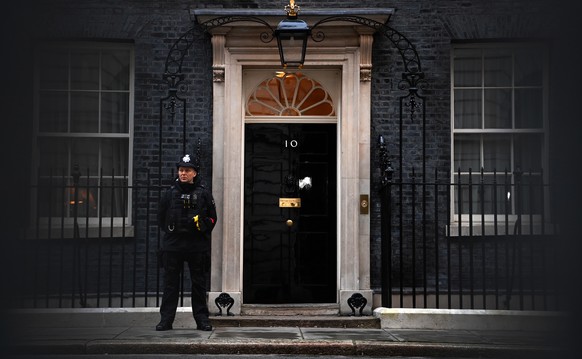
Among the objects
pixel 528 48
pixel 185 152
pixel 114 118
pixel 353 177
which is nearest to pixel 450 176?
pixel 353 177

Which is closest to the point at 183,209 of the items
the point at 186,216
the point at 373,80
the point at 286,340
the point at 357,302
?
the point at 186,216

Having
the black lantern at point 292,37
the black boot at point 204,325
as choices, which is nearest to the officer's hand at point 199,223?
the black boot at point 204,325

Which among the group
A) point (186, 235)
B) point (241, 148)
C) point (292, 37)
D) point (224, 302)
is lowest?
point (224, 302)

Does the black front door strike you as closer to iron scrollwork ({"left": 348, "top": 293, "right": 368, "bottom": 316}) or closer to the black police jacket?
iron scrollwork ({"left": 348, "top": 293, "right": 368, "bottom": 316})

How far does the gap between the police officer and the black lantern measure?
1.85 m

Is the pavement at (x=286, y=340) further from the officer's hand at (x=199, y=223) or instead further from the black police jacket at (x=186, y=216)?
the officer's hand at (x=199, y=223)

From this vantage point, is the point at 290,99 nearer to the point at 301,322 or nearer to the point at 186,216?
the point at 186,216

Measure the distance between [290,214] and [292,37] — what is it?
247cm

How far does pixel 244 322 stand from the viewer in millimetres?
8773

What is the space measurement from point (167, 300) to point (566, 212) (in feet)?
24.6

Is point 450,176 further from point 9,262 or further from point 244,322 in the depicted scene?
point 9,262

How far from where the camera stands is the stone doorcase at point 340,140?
927 centimetres

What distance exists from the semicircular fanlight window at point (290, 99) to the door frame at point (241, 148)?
1.33 feet

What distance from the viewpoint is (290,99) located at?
32.4 feet
